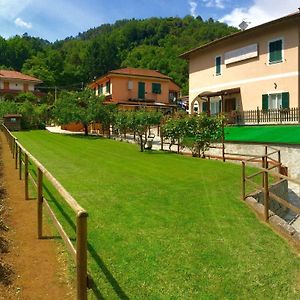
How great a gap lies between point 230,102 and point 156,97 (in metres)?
21.0

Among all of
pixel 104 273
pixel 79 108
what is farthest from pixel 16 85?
pixel 104 273

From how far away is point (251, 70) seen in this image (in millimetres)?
28016

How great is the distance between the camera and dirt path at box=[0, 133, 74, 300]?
4.61 m

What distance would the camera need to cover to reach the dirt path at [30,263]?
461 cm

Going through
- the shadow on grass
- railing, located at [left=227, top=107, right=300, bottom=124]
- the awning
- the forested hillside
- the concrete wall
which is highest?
the forested hillside

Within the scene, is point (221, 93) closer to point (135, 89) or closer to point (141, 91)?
point (135, 89)

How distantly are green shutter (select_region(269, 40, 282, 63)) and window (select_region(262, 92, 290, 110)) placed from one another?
7.50 feet

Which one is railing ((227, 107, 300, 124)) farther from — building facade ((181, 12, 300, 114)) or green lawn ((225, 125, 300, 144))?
green lawn ((225, 125, 300, 144))

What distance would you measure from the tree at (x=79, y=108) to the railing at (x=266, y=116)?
10.9 metres

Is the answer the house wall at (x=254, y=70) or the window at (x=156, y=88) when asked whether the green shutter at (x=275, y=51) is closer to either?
the house wall at (x=254, y=70)

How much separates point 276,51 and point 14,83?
188 ft

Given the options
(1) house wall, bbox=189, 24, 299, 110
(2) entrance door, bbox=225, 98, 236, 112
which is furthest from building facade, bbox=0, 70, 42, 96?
(2) entrance door, bbox=225, 98, 236, 112

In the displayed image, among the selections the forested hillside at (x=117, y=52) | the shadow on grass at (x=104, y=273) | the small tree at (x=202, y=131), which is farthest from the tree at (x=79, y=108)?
the forested hillside at (x=117, y=52)

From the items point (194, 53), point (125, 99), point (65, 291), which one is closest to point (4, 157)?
point (65, 291)
